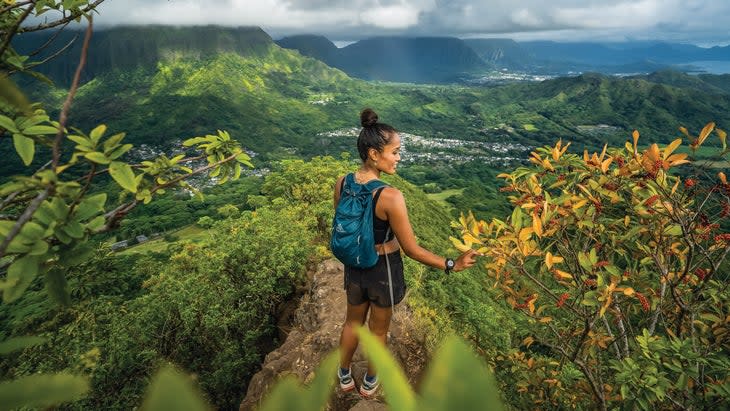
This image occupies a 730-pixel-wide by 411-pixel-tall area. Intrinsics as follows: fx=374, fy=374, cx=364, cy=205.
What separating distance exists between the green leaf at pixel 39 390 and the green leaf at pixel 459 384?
27.7 inches

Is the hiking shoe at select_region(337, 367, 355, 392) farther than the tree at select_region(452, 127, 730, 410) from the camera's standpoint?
Yes

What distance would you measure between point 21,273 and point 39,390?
0.91 meters

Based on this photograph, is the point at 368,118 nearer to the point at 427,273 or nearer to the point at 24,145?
the point at 24,145

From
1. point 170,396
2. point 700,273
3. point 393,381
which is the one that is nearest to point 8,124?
point 170,396

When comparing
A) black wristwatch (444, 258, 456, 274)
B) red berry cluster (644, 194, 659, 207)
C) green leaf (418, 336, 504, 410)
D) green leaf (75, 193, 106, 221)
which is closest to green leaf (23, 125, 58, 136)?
green leaf (75, 193, 106, 221)

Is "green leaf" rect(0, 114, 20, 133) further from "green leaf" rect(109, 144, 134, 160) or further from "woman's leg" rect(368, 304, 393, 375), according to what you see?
"woman's leg" rect(368, 304, 393, 375)

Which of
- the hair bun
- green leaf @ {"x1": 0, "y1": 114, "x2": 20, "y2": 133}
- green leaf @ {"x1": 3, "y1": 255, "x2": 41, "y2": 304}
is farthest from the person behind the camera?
the hair bun

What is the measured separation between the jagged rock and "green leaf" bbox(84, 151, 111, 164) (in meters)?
3.48

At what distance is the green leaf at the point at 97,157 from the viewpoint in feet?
5.10

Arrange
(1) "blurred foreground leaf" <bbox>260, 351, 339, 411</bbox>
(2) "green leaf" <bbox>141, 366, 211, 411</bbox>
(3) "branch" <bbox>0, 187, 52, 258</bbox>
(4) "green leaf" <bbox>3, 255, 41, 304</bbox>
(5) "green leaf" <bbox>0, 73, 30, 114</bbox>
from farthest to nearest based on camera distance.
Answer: (4) "green leaf" <bbox>3, 255, 41, 304</bbox>, (3) "branch" <bbox>0, 187, 52, 258</bbox>, (5) "green leaf" <bbox>0, 73, 30, 114</bbox>, (1) "blurred foreground leaf" <bbox>260, 351, 339, 411</bbox>, (2) "green leaf" <bbox>141, 366, 211, 411</bbox>

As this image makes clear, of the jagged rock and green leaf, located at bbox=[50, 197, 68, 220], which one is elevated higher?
green leaf, located at bbox=[50, 197, 68, 220]

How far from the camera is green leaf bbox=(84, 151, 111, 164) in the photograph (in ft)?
5.10

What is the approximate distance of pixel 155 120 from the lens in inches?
7224

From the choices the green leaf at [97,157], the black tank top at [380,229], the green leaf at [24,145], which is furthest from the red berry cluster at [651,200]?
the green leaf at [24,145]
